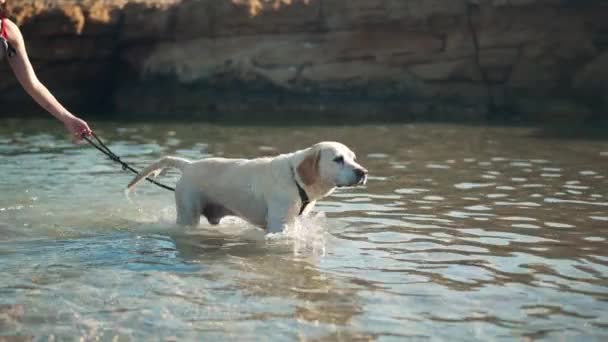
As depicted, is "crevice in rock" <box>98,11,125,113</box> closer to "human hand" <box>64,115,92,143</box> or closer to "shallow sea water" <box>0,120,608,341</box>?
"shallow sea water" <box>0,120,608,341</box>

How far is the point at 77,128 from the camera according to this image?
21.8 feet

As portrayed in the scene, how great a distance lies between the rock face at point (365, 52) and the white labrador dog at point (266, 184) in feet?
32.7

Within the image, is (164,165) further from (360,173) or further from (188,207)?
(360,173)

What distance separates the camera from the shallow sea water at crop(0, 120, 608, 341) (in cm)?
508

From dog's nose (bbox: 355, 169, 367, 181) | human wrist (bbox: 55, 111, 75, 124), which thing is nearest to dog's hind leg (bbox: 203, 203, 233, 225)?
dog's nose (bbox: 355, 169, 367, 181)

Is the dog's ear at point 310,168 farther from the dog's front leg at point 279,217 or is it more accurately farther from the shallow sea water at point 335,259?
the shallow sea water at point 335,259

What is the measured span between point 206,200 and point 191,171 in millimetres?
266

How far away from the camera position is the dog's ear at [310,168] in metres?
7.11

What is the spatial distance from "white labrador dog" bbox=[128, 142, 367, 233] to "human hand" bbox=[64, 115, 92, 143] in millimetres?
1230

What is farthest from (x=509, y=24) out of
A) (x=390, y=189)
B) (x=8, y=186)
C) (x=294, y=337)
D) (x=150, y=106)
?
(x=294, y=337)

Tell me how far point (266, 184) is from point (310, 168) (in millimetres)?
425

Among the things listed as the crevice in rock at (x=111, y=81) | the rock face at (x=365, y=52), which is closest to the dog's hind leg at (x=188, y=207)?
the rock face at (x=365, y=52)

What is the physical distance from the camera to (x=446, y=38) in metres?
18.0

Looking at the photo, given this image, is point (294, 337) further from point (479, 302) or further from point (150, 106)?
point (150, 106)
